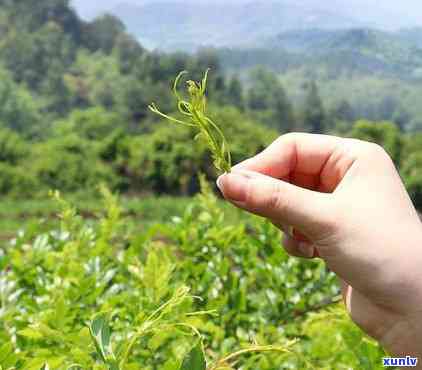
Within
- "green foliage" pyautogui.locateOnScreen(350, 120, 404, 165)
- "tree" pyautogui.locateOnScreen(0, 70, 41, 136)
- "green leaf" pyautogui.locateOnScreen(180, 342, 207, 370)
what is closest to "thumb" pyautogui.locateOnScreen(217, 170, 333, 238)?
"green leaf" pyautogui.locateOnScreen(180, 342, 207, 370)

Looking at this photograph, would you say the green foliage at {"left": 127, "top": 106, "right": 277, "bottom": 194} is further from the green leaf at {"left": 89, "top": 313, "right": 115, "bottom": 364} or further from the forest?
the green leaf at {"left": 89, "top": 313, "right": 115, "bottom": 364}

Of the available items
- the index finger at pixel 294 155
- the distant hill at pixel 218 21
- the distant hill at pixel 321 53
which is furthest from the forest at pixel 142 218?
the distant hill at pixel 218 21

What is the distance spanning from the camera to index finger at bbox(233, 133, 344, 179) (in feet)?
3.93

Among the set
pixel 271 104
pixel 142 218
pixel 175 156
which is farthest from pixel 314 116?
pixel 142 218

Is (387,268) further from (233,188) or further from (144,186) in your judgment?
(144,186)

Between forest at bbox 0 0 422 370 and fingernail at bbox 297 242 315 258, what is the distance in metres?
0.16

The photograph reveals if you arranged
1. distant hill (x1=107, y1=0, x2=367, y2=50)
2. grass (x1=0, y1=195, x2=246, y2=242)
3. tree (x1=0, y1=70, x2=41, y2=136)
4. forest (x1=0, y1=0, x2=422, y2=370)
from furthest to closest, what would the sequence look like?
distant hill (x1=107, y1=0, x2=367, y2=50) < tree (x1=0, y1=70, x2=41, y2=136) < grass (x1=0, y1=195, x2=246, y2=242) < forest (x1=0, y1=0, x2=422, y2=370)

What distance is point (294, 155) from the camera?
124 centimetres

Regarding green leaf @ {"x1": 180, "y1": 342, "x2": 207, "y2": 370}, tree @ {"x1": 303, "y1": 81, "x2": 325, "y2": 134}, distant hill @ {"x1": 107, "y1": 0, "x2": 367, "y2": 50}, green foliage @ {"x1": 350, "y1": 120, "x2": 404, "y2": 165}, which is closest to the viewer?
green leaf @ {"x1": 180, "y1": 342, "x2": 207, "y2": 370}

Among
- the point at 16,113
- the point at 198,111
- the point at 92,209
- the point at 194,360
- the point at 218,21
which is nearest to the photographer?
the point at 194,360

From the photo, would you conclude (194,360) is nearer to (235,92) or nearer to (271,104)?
(235,92)

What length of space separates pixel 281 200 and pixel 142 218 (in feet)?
44.6

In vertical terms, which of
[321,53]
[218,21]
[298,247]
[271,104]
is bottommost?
[271,104]

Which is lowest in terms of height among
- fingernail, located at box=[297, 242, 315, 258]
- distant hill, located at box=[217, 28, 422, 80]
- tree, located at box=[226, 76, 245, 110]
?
tree, located at box=[226, 76, 245, 110]
